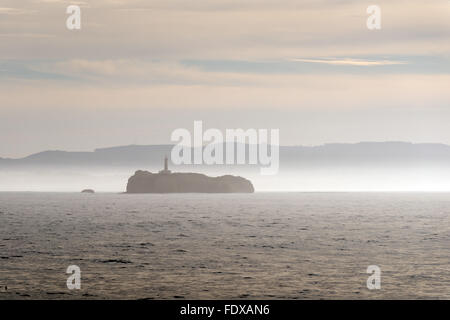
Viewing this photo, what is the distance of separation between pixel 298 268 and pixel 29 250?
28739 millimetres

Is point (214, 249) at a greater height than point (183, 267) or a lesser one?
greater

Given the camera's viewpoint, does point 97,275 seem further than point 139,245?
No

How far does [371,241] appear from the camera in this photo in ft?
261

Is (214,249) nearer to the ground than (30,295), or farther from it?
farther from it

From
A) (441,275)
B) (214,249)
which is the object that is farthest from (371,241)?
(441,275)

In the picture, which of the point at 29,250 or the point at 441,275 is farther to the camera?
the point at 29,250

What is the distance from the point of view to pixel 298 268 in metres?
48.2
